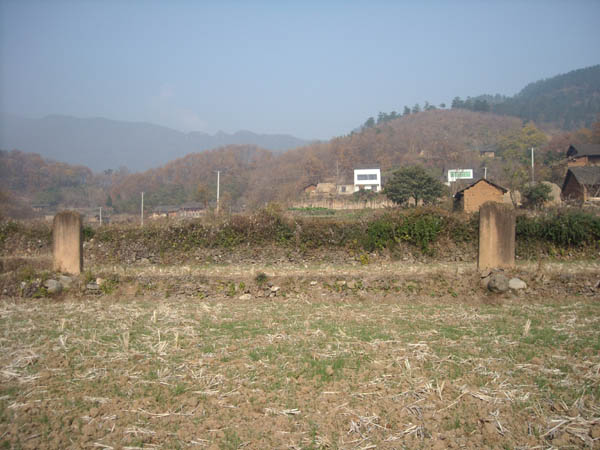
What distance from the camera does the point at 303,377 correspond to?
14.9 ft

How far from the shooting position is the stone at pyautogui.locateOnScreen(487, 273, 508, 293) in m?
8.98

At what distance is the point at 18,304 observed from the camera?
9.12 meters

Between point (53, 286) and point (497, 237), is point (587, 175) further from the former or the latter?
point (53, 286)

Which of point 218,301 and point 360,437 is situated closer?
point 360,437

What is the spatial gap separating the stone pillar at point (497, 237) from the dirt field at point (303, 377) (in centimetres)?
227

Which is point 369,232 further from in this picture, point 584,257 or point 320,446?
point 320,446

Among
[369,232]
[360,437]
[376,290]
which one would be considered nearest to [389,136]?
[369,232]

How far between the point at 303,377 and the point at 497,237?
8.01 m

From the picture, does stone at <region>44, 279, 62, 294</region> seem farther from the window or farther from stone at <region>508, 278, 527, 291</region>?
the window

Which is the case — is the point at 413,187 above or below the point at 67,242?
above

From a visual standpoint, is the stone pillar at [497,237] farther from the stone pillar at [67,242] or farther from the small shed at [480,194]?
the small shed at [480,194]

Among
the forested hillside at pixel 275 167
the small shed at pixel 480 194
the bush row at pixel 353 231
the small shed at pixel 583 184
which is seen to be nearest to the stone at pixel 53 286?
the bush row at pixel 353 231

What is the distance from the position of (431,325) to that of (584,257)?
11578mm

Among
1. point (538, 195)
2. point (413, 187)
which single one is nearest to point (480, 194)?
point (538, 195)
